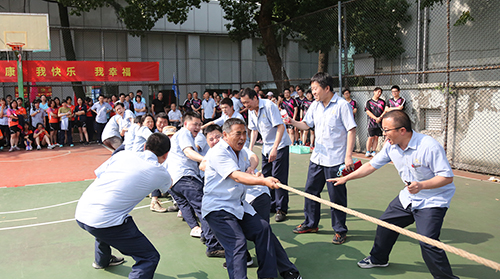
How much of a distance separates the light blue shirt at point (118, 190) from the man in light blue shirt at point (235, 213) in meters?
0.54

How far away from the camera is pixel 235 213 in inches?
135

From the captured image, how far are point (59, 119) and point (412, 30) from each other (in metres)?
12.8

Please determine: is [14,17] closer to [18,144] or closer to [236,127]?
[18,144]

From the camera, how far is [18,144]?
13414mm

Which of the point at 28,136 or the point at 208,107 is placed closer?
the point at 28,136

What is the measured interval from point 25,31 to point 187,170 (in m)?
12.2

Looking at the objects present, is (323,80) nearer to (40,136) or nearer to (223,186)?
(223,186)

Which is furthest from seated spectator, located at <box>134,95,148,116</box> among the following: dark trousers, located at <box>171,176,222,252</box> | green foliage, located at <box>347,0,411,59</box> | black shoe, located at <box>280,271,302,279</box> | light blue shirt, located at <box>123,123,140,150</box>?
black shoe, located at <box>280,271,302,279</box>

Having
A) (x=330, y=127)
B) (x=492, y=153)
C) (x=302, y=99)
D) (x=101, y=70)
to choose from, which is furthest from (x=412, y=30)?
(x=101, y=70)

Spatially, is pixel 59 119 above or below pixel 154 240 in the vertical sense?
above

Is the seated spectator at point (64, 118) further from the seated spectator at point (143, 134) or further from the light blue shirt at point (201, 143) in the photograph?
the light blue shirt at point (201, 143)

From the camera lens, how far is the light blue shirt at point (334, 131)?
448 cm

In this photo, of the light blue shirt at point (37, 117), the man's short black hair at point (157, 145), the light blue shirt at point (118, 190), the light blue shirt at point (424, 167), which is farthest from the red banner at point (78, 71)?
the light blue shirt at point (424, 167)

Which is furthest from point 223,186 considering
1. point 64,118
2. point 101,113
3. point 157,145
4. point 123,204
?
point 64,118
